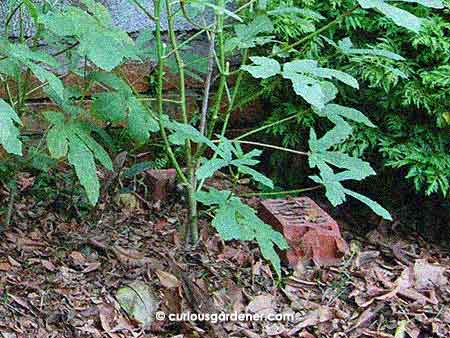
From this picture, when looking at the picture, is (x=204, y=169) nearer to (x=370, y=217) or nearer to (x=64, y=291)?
(x=64, y=291)

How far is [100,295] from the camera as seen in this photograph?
1656 millimetres

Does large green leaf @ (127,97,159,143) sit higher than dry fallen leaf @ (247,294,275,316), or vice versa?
large green leaf @ (127,97,159,143)

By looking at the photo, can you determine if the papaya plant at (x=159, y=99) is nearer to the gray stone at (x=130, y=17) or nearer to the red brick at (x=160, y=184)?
the red brick at (x=160, y=184)

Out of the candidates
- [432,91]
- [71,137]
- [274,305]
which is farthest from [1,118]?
[432,91]

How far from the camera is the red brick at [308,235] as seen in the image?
1850 mm

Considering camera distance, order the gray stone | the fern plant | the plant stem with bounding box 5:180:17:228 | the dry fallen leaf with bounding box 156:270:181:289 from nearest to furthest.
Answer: the dry fallen leaf with bounding box 156:270:181:289
the plant stem with bounding box 5:180:17:228
the fern plant
the gray stone

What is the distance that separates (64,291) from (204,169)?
45 cm

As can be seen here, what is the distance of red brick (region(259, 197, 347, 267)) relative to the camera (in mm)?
1850

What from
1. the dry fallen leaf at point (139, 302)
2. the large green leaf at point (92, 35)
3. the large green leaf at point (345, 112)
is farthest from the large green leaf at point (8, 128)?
the large green leaf at point (345, 112)

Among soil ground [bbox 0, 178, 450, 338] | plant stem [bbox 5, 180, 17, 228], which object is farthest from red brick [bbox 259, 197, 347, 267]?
plant stem [bbox 5, 180, 17, 228]

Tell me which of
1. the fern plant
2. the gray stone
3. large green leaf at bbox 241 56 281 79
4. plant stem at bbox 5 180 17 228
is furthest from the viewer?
the gray stone

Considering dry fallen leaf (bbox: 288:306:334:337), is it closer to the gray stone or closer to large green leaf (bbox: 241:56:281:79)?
large green leaf (bbox: 241:56:281:79)

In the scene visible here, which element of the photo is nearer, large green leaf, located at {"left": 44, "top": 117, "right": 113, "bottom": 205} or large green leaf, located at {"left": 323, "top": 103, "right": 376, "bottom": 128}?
large green leaf, located at {"left": 44, "top": 117, "right": 113, "bottom": 205}

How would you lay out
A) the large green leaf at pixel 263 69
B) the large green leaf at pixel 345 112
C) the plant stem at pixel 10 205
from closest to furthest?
the large green leaf at pixel 263 69 < the large green leaf at pixel 345 112 < the plant stem at pixel 10 205
